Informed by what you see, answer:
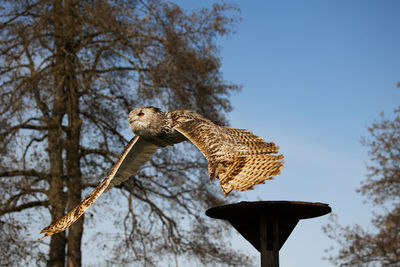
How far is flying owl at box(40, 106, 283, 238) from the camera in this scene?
152 inches

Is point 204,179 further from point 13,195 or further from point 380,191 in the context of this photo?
point 380,191

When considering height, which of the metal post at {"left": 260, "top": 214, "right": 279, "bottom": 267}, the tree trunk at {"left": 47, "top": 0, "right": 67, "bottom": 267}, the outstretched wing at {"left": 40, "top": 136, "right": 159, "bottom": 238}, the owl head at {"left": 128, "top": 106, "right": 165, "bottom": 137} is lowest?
the metal post at {"left": 260, "top": 214, "right": 279, "bottom": 267}

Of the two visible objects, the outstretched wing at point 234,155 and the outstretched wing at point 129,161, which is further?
the outstretched wing at point 129,161

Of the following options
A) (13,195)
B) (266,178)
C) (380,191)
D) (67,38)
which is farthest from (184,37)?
(266,178)

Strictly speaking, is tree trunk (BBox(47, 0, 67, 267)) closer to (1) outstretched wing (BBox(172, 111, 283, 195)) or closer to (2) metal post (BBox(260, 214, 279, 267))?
(1) outstretched wing (BBox(172, 111, 283, 195))

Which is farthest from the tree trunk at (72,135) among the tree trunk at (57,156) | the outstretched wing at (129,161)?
the outstretched wing at (129,161)

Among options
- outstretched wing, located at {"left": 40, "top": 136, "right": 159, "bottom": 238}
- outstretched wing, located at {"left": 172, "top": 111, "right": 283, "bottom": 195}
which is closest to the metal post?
outstretched wing, located at {"left": 172, "top": 111, "right": 283, "bottom": 195}

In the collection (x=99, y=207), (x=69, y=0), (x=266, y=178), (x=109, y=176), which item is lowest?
(x=266, y=178)

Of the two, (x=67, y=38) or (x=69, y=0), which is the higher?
(x=69, y=0)

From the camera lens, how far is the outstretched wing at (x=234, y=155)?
149 inches

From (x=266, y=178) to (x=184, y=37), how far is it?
8.90 m

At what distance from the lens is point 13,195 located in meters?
11.4

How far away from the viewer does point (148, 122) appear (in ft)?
18.2

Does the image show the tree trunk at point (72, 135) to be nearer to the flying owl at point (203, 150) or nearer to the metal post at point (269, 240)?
the flying owl at point (203, 150)
